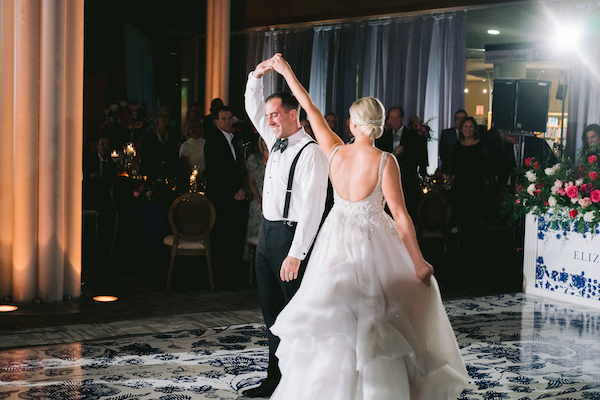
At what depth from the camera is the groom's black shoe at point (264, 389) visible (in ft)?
11.8

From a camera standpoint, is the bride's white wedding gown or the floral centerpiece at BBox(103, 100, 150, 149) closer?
the bride's white wedding gown

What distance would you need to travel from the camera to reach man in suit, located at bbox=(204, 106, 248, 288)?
6.77 metres

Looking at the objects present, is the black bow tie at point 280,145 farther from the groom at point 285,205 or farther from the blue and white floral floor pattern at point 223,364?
the blue and white floral floor pattern at point 223,364

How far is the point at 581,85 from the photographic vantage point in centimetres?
1001

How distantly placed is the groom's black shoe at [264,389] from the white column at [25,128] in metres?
2.75

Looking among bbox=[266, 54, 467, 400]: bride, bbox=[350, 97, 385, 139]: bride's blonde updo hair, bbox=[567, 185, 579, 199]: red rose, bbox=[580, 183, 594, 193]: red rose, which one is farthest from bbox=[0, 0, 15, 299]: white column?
bbox=[580, 183, 594, 193]: red rose

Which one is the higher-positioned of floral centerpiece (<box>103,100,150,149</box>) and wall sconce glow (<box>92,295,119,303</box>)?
floral centerpiece (<box>103,100,150,149</box>)

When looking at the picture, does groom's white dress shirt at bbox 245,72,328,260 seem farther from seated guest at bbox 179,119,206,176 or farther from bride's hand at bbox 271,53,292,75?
seated guest at bbox 179,119,206,176

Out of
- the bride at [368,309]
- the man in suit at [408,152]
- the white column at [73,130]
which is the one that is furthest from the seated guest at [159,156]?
the bride at [368,309]

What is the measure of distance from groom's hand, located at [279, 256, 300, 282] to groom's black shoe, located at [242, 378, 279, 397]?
68 centimetres

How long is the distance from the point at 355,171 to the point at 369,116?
0.25 metres

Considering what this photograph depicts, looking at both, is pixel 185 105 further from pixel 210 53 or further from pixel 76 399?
pixel 76 399

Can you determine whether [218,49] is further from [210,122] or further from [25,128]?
[25,128]

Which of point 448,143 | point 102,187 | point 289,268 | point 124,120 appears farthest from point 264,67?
point 448,143
